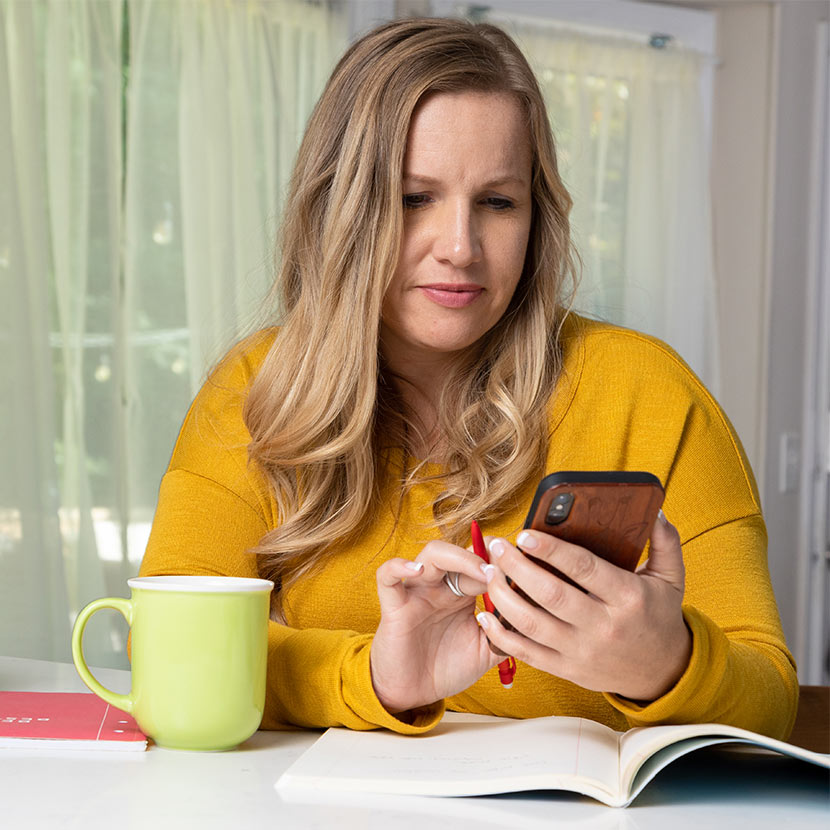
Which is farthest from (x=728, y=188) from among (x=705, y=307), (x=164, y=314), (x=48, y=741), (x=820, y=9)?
(x=48, y=741)

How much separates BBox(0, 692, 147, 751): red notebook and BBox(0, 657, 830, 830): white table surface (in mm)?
14

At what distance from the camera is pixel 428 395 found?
136 centimetres

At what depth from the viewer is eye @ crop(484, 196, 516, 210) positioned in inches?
47.4

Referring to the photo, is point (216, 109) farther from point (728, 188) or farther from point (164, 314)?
point (728, 188)

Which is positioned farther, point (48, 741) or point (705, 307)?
point (705, 307)

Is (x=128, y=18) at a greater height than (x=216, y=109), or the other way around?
(x=128, y=18)

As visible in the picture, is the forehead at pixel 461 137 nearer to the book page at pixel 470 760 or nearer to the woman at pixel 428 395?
the woman at pixel 428 395

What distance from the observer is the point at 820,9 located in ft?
10.2

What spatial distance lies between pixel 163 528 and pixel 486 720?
1.31ft

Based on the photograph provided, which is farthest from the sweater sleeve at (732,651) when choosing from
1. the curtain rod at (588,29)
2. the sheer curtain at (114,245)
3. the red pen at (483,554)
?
the curtain rod at (588,29)

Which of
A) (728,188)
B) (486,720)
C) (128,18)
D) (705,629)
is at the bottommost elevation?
(486,720)

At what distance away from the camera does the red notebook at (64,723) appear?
85cm

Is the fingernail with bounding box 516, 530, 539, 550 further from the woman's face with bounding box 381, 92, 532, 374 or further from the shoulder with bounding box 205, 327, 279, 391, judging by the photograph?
the shoulder with bounding box 205, 327, 279, 391

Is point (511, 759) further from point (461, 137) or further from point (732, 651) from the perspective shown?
point (461, 137)
